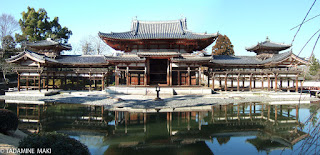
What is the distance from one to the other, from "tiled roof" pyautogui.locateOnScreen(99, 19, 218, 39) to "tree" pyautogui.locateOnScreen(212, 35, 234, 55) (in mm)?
23256

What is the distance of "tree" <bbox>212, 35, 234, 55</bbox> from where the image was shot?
4722 centimetres

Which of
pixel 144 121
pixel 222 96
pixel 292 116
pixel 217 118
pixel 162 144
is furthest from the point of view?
pixel 222 96

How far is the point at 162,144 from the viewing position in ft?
25.7

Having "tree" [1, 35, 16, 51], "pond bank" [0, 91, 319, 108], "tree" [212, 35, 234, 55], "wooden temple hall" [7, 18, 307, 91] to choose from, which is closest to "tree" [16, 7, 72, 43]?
"tree" [1, 35, 16, 51]

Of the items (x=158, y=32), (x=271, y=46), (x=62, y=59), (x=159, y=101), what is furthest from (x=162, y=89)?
(x=271, y=46)

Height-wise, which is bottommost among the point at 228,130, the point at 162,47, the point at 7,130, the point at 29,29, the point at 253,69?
the point at 228,130

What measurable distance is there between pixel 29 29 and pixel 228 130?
46.0 meters

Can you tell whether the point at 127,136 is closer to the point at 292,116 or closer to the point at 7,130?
the point at 7,130

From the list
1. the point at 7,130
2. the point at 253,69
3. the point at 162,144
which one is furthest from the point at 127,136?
the point at 253,69

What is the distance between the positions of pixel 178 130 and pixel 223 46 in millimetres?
42674

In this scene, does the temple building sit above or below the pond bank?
above

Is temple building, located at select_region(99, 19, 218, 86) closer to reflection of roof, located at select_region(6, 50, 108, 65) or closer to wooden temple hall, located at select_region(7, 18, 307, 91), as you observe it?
wooden temple hall, located at select_region(7, 18, 307, 91)

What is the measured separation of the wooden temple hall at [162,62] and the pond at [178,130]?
425 inches

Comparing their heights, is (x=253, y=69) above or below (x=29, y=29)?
below
